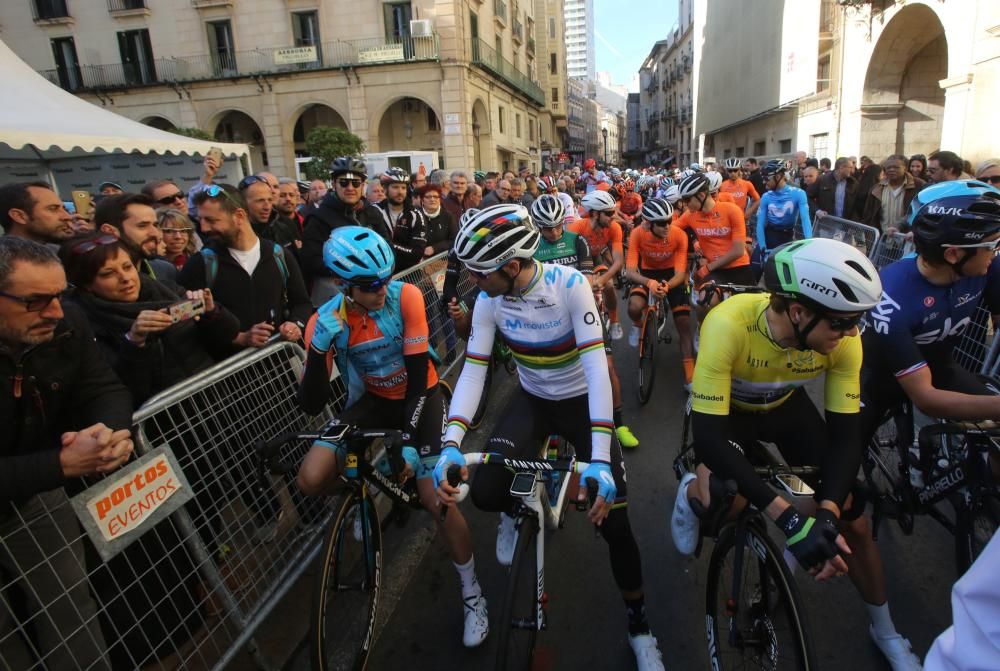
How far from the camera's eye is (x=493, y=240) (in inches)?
106

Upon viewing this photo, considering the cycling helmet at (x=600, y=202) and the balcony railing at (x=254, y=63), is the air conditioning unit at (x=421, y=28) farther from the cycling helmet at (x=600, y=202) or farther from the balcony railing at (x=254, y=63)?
the cycling helmet at (x=600, y=202)

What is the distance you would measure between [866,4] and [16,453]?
22652mm

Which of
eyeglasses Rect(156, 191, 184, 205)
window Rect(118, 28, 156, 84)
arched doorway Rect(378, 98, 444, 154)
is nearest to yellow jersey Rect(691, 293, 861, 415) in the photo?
eyeglasses Rect(156, 191, 184, 205)

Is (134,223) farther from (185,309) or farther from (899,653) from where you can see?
(899,653)

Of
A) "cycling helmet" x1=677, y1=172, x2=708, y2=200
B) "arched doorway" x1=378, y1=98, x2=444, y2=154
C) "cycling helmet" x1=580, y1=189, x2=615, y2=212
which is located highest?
"arched doorway" x1=378, y1=98, x2=444, y2=154

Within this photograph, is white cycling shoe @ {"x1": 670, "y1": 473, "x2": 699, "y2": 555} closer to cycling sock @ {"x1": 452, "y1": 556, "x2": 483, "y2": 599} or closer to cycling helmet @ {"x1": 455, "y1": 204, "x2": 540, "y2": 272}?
cycling sock @ {"x1": 452, "y1": 556, "x2": 483, "y2": 599}

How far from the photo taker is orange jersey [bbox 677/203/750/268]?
6340 millimetres

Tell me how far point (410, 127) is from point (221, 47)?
37.4 feet

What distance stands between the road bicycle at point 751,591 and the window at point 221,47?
36153 mm

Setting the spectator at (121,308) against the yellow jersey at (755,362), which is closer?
the yellow jersey at (755,362)

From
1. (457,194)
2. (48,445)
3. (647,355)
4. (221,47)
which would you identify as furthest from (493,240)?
(221,47)

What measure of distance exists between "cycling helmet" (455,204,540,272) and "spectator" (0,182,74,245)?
102 inches

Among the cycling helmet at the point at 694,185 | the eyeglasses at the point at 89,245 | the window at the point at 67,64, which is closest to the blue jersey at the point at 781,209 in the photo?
the cycling helmet at the point at 694,185

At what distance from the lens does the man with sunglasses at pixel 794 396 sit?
2.11 metres
